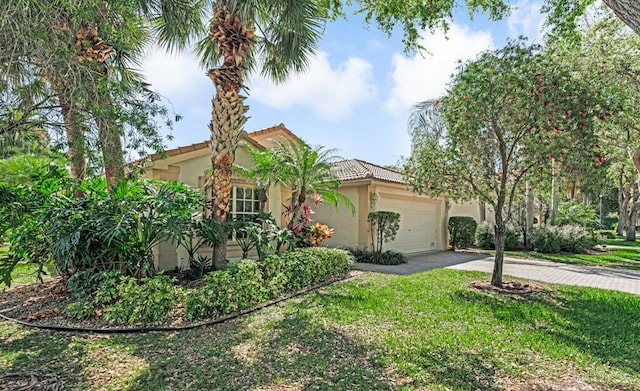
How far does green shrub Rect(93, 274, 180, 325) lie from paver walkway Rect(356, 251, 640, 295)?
23.6 ft

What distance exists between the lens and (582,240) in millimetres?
17438

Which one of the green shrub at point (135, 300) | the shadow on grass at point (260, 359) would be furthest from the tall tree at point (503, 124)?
the green shrub at point (135, 300)

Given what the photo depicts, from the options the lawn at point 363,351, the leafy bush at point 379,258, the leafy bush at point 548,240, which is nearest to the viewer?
the lawn at point 363,351

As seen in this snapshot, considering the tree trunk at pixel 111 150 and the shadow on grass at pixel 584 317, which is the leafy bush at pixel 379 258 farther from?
the tree trunk at pixel 111 150

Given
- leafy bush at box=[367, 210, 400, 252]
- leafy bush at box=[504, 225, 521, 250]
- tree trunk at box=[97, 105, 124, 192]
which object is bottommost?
leafy bush at box=[504, 225, 521, 250]

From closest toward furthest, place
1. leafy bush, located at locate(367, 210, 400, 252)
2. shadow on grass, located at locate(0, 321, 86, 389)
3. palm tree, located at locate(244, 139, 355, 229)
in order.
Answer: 1. shadow on grass, located at locate(0, 321, 86, 389)
2. palm tree, located at locate(244, 139, 355, 229)
3. leafy bush, located at locate(367, 210, 400, 252)

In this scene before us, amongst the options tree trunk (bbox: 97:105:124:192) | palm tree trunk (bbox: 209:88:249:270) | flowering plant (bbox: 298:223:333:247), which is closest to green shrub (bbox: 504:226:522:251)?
flowering plant (bbox: 298:223:333:247)

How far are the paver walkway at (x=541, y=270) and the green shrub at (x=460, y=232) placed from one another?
3713mm

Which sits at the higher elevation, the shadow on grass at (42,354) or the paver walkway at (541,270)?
the paver walkway at (541,270)

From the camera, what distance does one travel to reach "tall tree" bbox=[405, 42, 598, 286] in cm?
743

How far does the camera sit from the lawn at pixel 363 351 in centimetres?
398

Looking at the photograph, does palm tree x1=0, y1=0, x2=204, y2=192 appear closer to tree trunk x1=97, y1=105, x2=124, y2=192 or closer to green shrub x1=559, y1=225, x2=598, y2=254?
tree trunk x1=97, y1=105, x2=124, y2=192

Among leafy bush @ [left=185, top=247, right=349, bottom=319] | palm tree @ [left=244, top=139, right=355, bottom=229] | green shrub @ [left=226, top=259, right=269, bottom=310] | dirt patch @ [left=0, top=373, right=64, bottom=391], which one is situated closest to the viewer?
dirt patch @ [left=0, top=373, right=64, bottom=391]

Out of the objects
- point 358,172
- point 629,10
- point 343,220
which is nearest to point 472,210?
point 358,172
